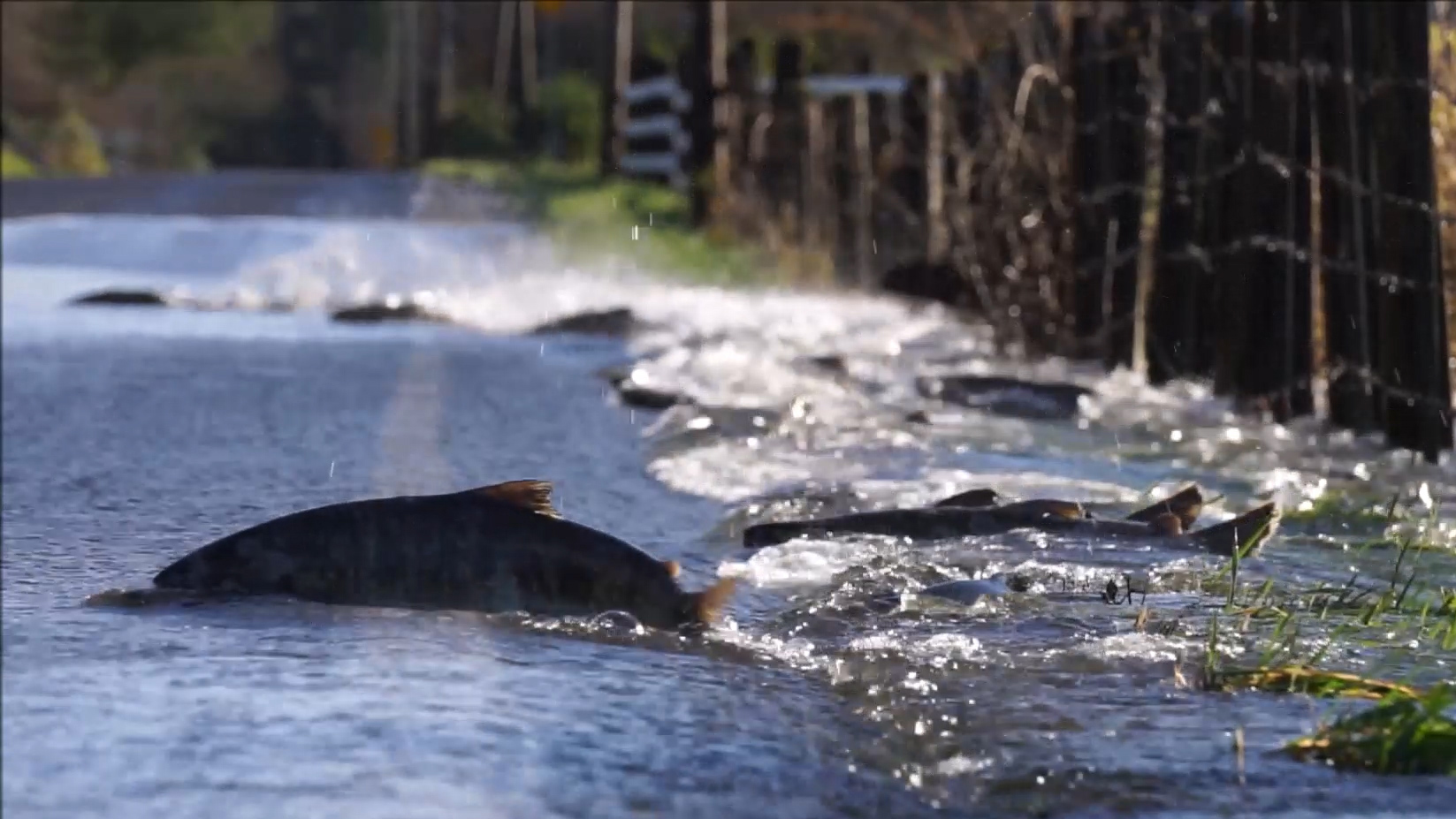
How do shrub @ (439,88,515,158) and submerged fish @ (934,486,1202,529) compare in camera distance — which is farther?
shrub @ (439,88,515,158)

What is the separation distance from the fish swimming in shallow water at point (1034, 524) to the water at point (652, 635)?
87 millimetres

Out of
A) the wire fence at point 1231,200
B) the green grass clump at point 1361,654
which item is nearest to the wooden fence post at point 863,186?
the wire fence at point 1231,200

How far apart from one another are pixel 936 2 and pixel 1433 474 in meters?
6.33

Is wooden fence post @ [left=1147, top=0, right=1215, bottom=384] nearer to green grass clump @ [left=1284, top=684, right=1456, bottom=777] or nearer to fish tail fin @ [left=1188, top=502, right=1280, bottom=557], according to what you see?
fish tail fin @ [left=1188, top=502, right=1280, bottom=557]

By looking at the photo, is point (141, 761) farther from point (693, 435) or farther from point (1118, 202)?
point (1118, 202)

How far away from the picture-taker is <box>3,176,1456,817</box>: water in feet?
10.4

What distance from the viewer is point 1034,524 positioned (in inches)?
219

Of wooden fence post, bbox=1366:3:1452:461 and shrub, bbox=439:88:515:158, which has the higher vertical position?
wooden fence post, bbox=1366:3:1452:461

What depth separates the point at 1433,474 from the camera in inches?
275

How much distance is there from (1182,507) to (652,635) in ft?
6.20

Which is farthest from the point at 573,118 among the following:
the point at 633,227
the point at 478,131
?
the point at 633,227

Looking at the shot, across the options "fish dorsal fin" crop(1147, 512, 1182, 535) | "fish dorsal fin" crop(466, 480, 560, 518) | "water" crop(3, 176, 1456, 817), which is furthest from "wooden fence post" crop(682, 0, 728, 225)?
"fish dorsal fin" crop(466, 480, 560, 518)

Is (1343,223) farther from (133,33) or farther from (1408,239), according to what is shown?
(133,33)

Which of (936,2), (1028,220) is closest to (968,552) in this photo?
(1028,220)
